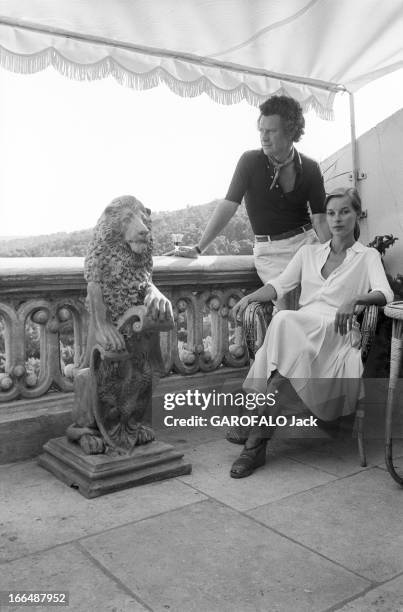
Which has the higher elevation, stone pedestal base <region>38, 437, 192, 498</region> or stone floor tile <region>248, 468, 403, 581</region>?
stone pedestal base <region>38, 437, 192, 498</region>

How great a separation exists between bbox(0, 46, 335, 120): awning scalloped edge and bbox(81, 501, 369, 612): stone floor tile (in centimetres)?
269

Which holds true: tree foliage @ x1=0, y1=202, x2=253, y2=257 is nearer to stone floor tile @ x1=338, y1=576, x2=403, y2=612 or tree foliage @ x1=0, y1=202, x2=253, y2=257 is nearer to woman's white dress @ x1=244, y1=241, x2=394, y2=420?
woman's white dress @ x1=244, y1=241, x2=394, y2=420

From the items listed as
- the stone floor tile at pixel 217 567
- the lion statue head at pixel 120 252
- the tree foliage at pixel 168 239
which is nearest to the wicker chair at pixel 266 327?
the lion statue head at pixel 120 252

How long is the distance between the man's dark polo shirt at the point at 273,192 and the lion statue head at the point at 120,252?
1272 millimetres

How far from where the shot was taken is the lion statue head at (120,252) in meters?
3.08

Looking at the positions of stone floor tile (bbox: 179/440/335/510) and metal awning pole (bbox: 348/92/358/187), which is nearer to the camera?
stone floor tile (bbox: 179/440/335/510)

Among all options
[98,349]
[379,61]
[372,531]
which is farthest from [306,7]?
[372,531]

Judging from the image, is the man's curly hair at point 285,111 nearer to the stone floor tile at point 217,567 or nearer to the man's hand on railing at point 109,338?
the man's hand on railing at point 109,338

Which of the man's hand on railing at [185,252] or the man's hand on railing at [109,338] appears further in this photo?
the man's hand on railing at [185,252]

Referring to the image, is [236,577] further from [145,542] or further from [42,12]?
[42,12]

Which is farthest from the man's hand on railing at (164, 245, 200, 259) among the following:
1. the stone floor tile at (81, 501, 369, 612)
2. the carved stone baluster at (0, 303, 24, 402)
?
the stone floor tile at (81, 501, 369, 612)

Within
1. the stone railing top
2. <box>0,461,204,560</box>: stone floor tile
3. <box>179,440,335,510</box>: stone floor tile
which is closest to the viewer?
<box>0,461,204,560</box>: stone floor tile

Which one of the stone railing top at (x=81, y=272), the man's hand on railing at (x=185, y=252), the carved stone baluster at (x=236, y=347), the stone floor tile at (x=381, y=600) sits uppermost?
the man's hand on railing at (x=185, y=252)

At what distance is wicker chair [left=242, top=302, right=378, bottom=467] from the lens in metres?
3.44
